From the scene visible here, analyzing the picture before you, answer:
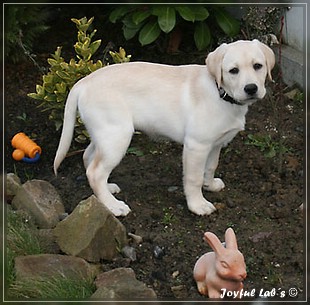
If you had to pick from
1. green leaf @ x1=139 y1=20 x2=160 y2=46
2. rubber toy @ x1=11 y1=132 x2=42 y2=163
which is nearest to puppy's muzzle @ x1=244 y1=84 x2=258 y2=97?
rubber toy @ x1=11 y1=132 x2=42 y2=163

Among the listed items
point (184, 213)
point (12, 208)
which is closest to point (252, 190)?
point (184, 213)

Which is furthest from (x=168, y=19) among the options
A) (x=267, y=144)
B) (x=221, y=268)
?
(x=221, y=268)

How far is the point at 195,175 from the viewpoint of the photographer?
12.5 feet

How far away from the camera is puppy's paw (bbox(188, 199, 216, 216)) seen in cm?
387

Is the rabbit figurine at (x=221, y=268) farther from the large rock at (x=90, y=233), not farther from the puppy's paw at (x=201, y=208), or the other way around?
the puppy's paw at (x=201, y=208)

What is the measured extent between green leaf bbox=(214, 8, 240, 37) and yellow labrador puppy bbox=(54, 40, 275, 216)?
176 cm

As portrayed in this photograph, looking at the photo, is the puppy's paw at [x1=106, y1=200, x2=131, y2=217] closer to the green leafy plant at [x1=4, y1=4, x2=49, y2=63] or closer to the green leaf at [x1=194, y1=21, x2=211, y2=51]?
the green leafy plant at [x1=4, y1=4, x2=49, y2=63]

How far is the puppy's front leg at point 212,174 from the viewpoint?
4043 millimetres

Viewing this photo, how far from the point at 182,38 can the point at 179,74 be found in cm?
216

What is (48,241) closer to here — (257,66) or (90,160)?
(90,160)

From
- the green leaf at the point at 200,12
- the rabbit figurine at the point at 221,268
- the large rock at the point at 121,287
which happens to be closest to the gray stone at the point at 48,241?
the large rock at the point at 121,287

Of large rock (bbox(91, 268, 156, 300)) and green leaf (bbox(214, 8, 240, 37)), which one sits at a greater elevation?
large rock (bbox(91, 268, 156, 300))

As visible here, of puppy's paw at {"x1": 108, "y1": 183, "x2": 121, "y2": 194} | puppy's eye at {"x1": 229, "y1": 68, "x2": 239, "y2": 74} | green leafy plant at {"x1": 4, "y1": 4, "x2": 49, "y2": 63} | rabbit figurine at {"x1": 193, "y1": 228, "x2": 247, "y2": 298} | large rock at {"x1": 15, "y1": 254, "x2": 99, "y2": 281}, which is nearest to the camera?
rabbit figurine at {"x1": 193, "y1": 228, "x2": 247, "y2": 298}

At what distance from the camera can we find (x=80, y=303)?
10.2 feet
